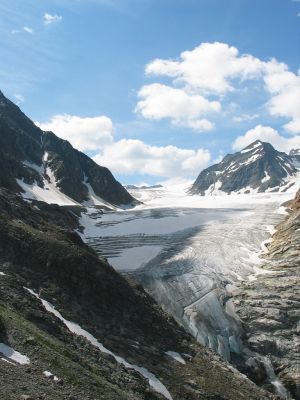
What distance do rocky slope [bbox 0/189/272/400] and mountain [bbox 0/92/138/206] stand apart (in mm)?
75775

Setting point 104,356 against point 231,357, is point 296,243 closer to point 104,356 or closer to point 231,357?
point 231,357

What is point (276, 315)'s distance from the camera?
1766 inches

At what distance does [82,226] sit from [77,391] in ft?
223

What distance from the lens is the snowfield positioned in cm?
4356

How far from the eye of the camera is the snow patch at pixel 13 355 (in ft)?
59.3

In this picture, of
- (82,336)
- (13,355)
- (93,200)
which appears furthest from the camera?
(93,200)

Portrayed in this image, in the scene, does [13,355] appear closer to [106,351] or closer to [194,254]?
[106,351]

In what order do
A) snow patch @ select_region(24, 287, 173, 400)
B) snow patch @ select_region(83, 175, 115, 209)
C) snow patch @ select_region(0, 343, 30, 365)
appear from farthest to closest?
snow patch @ select_region(83, 175, 115, 209), snow patch @ select_region(24, 287, 173, 400), snow patch @ select_region(0, 343, 30, 365)

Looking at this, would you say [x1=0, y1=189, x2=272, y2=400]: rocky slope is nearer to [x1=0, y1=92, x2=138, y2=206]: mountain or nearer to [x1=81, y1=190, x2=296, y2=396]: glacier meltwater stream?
[x1=81, y1=190, x2=296, y2=396]: glacier meltwater stream

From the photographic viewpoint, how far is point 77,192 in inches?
5379

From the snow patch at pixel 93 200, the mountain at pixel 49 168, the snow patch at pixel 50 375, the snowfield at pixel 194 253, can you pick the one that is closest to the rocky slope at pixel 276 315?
the snowfield at pixel 194 253

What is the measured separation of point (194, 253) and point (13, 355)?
1760 inches

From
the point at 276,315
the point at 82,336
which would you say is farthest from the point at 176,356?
the point at 276,315

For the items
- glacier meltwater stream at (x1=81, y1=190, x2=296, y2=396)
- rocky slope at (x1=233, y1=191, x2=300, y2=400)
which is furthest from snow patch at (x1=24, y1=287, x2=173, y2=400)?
glacier meltwater stream at (x1=81, y1=190, x2=296, y2=396)
